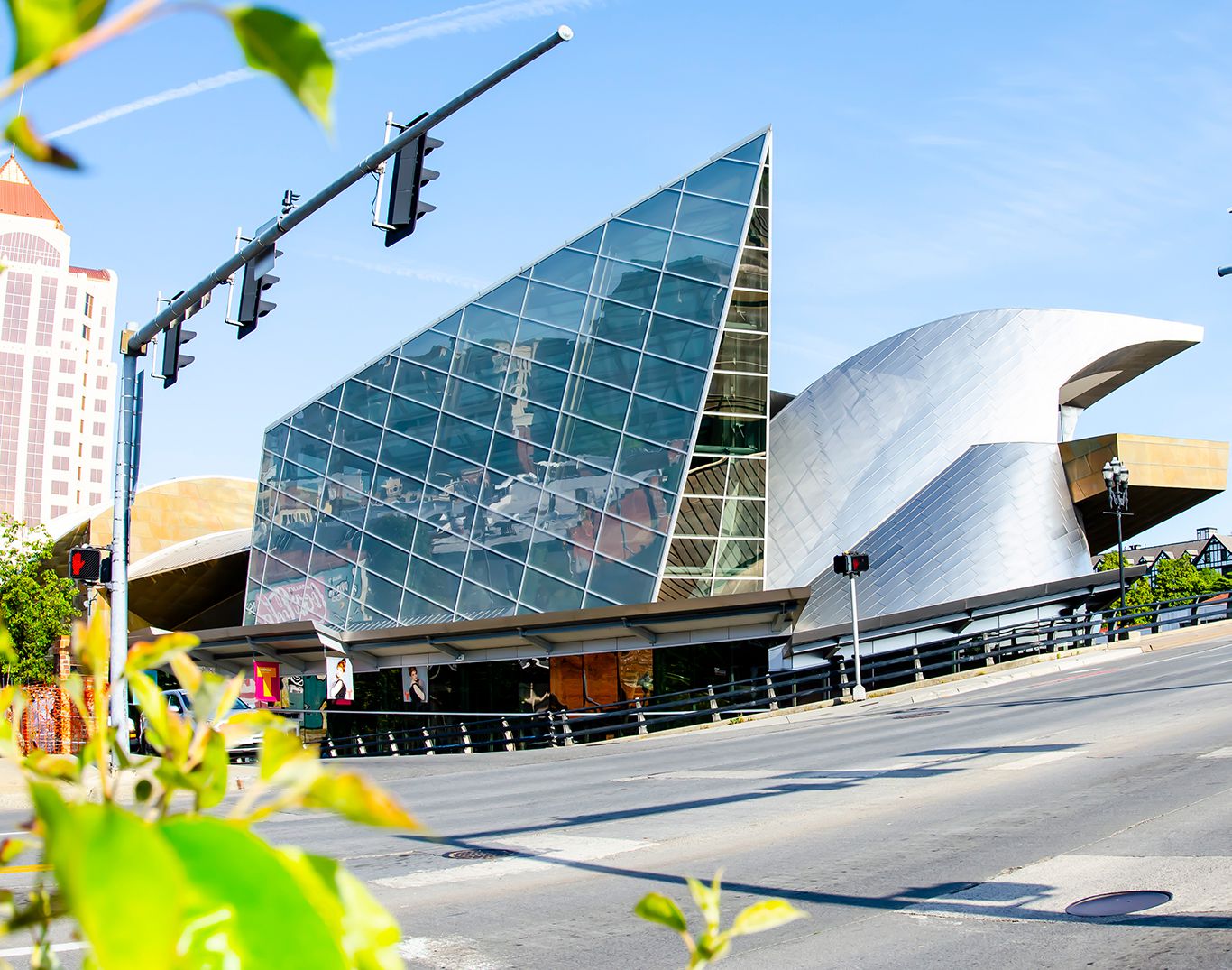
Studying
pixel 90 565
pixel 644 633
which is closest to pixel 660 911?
pixel 90 565

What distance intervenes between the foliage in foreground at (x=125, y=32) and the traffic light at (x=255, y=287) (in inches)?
571

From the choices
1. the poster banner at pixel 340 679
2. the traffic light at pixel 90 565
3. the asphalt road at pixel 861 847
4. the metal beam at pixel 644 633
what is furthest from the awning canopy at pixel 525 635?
the traffic light at pixel 90 565

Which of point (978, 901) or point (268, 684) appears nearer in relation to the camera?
point (978, 901)

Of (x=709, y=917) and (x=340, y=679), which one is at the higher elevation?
(x=709, y=917)

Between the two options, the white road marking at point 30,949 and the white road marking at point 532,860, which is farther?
the white road marking at point 532,860

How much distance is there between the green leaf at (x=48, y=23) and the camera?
557mm

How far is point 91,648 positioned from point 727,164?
3625cm

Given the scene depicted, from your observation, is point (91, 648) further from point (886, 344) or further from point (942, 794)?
point (886, 344)

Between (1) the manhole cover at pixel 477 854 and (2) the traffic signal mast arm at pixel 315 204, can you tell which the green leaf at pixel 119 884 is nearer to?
(1) the manhole cover at pixel 477 854

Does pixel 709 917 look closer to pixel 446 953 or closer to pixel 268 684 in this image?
pixel 446 953

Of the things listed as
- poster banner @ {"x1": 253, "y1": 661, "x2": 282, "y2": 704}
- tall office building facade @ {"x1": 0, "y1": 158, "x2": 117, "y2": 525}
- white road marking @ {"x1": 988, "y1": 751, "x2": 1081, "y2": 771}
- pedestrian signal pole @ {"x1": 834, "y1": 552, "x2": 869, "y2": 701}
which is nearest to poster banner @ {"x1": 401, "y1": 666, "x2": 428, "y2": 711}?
poster banner @ {"x1": 253, "y1": 661, "x2": 282, "y2": 704}

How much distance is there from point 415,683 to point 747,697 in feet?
33.8

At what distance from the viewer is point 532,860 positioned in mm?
9719

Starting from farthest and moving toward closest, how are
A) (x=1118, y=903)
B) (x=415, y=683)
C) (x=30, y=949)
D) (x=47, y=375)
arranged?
(x=47, y=375) → (x=415, y=683) → (x=1118, y=903) → (x=30, y=949)
